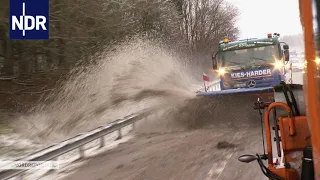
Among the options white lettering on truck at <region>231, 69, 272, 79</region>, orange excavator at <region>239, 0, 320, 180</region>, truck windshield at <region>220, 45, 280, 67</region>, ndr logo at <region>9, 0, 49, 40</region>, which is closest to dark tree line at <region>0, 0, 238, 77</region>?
ndr logo at <region>9, 0, 49, 40</region>

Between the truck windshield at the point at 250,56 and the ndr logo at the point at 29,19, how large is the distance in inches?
235

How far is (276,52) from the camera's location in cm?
1162

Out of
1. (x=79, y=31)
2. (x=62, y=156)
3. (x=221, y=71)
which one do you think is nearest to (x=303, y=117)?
(x=62, y=156)

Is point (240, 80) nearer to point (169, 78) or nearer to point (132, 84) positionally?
point (169, 78)

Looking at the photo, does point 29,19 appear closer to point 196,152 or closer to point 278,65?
point 196,152

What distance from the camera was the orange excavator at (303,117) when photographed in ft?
4.74

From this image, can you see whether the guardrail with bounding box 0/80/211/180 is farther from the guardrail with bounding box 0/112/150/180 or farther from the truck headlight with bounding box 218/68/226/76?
the truck headlight with bounding box 218/68/226/76

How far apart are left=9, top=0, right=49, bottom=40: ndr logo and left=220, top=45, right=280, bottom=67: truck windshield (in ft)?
19.6

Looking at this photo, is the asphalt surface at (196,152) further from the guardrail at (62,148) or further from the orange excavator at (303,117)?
the orange excavator at (303,117)

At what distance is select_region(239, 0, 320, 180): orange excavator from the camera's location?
1.44m

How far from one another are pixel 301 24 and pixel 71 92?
1121cm

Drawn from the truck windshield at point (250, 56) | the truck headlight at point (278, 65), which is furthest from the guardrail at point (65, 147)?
the truck headlight at point (278, 65)

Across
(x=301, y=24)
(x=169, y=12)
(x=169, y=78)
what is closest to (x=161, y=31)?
(x=169, y=12)

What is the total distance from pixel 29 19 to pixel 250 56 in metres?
7.08
